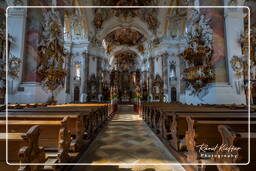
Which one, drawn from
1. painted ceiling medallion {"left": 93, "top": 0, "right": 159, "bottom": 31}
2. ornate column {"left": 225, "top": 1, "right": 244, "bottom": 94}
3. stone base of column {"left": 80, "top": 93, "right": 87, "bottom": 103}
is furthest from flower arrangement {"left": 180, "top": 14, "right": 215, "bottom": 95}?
stone base of column {"left": 80, "top": 93, "right": 87, "bottom": 103}

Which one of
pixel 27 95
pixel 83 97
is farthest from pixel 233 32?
pixel 83 97

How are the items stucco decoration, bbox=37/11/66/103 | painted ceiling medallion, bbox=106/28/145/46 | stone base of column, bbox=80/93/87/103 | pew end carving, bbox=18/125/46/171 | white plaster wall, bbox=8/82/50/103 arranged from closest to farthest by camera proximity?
pew end carving, bbox=18/125/46/171 < white plaster wall, bbox=8/82/50/103 < stucco decoration, bbox=37/11/66/103 < stone base of column, bbox=80/93/87/103 < painted ceiling medallion, bbox=106/28/145/46

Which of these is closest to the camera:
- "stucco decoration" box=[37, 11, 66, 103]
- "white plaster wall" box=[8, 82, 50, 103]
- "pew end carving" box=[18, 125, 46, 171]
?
"pew end carving" box=[18, 125, 46, 171]

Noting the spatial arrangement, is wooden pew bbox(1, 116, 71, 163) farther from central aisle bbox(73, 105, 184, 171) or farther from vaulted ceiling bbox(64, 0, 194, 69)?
vaulted ceiling bbox(64, 0, 194, 69)

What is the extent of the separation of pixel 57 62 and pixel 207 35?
275 inches

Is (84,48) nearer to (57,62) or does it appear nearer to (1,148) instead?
(57,62)

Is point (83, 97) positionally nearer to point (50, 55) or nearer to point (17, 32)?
point (50, 55)

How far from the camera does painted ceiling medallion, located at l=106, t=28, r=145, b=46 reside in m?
23.2

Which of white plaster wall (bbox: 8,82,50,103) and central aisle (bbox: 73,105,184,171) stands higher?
white plaster wall (bbox: 8,82,50,103)

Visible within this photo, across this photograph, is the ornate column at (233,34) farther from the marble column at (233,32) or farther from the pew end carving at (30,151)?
the pew end carving at (30,151)

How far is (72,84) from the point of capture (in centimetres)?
1622

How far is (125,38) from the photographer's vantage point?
79.6 feet

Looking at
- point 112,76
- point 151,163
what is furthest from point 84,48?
point 151,163

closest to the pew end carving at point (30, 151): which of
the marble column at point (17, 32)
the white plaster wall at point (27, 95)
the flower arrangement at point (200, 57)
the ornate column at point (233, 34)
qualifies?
the white plaster wall at point (27, 95)
